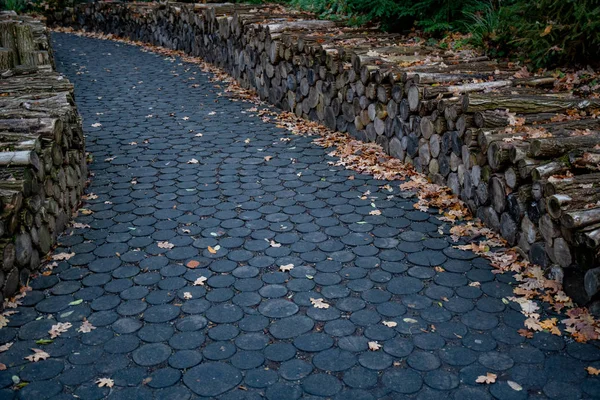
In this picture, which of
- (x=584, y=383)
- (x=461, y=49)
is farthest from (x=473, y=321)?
(x=461, y=49)

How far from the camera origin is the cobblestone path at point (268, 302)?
3658 millimetres

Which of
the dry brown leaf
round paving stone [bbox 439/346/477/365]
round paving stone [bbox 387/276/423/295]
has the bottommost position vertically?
the dry brown leaf

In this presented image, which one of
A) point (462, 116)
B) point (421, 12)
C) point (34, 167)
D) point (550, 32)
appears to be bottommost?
point (34, 167)

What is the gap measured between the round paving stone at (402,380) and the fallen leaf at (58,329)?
2.28 meters

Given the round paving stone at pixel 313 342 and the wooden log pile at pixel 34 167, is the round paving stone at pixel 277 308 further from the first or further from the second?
the wooden log pile at pixel 34 167

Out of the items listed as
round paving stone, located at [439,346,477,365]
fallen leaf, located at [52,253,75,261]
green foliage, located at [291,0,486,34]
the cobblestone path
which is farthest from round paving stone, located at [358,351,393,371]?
green foliage, located at [291,0,486,34]

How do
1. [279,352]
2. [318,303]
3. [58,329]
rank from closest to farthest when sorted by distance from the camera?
1. [279,352]
2. [58,329]
3. [318,303]

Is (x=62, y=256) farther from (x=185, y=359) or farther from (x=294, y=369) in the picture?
(x=294, y=369)

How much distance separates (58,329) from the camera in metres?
4.14

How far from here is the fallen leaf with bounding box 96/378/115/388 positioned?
3.61 metres

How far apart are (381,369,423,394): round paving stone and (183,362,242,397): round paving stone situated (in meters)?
0.94

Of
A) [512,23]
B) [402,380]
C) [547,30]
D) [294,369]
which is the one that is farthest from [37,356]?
[512,23]

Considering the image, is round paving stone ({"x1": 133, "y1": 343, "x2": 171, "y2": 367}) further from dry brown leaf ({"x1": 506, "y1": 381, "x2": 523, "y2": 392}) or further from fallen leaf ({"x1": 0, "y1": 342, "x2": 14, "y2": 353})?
dry brown leaf ({"x1": 506, "y1": 381, "x2": 523, "y2": 392})

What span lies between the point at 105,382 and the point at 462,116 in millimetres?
4162
